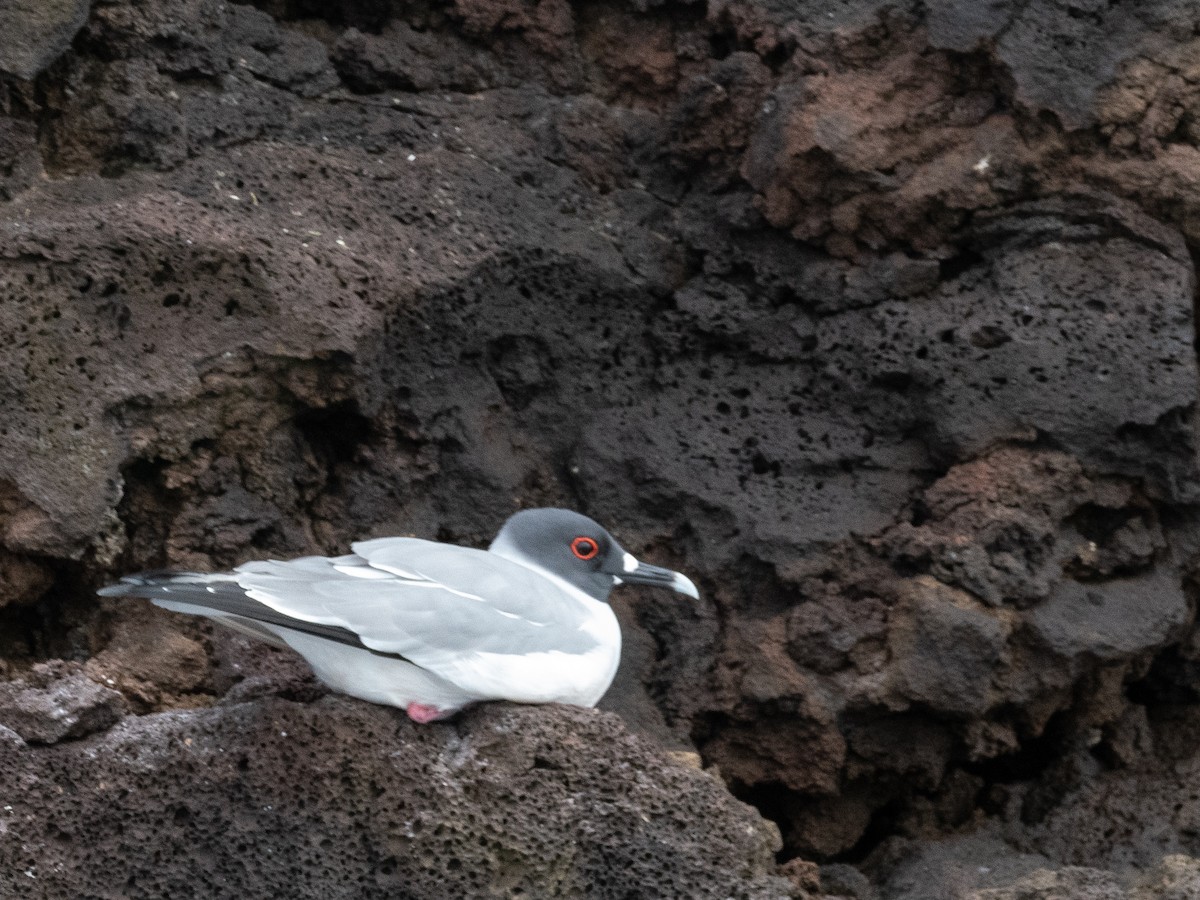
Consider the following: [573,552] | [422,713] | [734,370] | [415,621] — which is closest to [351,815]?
[422,713]

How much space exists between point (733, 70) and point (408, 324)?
165cm

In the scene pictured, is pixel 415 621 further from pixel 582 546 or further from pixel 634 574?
pixel 634 574

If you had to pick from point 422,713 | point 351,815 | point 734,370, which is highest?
point 734,370

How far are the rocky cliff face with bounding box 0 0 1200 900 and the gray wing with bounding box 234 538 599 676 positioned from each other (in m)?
0.64

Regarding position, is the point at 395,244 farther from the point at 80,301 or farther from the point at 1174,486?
the point at 1174,486

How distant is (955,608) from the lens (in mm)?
5566

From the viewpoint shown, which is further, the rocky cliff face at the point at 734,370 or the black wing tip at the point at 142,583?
the rocky cliff face at the point at 734,370

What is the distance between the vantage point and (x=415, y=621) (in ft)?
14.9

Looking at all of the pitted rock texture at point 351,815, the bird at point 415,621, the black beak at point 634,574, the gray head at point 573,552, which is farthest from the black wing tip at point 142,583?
the black beak at point 634,574

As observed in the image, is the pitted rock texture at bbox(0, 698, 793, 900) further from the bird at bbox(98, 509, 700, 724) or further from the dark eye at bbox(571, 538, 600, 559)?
the dark eye at bbox(571, 538, 600, 559)

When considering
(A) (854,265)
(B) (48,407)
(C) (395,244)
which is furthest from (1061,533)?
(B) (48,407)

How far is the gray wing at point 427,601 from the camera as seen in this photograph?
4473 mm

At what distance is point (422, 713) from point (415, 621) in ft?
0.82

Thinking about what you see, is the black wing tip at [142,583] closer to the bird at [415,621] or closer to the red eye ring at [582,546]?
the bird at [415,621]
